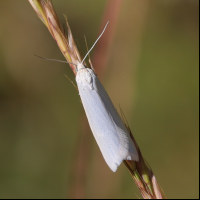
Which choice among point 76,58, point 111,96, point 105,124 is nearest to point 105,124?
point 105,124

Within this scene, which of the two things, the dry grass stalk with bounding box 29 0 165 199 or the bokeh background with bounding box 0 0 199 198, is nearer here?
the dry grass stalk with bounding box 29 0 165 199

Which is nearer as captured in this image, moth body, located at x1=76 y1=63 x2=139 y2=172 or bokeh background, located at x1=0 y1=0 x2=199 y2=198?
moth body, located at x1=76 y1=63 x2=139 y2=172

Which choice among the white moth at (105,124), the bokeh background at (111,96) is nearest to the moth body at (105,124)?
the white moth at (105,124)

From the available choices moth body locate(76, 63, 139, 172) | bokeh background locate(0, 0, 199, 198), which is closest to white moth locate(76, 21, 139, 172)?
moth body locate(76, 63, 139, 172)

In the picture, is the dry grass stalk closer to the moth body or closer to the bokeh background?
the moth body

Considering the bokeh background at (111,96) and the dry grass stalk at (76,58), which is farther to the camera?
the bokeh background at (111,96)

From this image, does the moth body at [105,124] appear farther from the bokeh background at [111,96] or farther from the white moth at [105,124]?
the bokeh background at [111,96]
